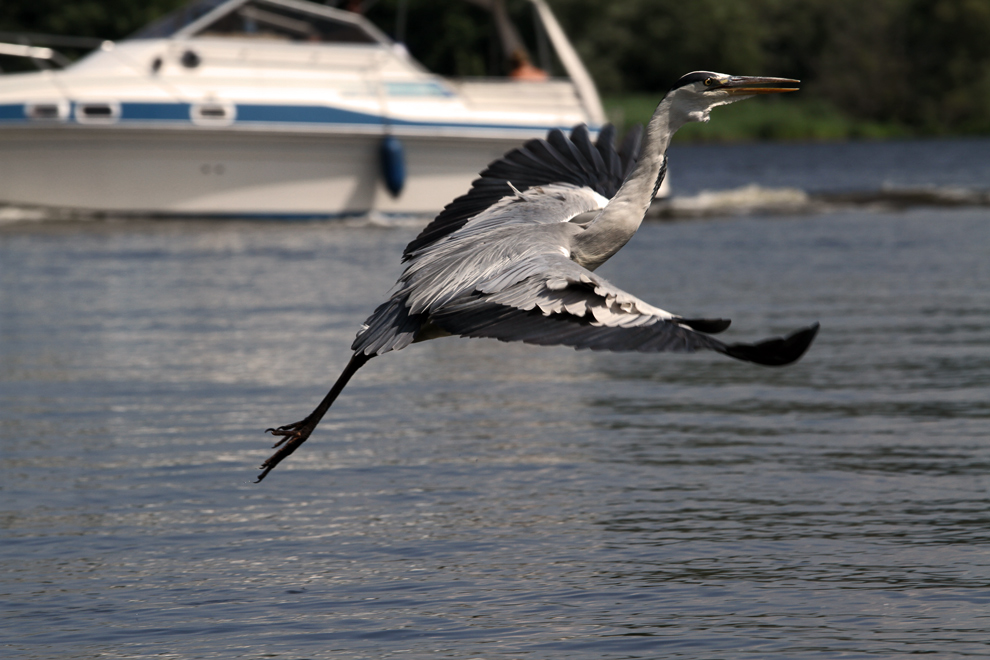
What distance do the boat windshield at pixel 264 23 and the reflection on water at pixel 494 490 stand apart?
917 cm

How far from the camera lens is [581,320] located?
442 cm

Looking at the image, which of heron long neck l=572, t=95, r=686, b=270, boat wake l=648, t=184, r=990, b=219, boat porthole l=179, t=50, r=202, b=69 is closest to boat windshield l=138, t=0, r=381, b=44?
boat porthole l=179, t=50, r=202, b=69

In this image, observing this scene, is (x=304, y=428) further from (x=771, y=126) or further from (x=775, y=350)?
(x=771, y=126)

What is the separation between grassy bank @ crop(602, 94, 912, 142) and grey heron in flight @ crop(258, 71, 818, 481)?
4573 centimetres

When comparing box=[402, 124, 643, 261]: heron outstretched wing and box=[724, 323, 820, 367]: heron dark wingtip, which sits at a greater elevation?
box=[724, 323, 820, 367]: heron dark wingtip

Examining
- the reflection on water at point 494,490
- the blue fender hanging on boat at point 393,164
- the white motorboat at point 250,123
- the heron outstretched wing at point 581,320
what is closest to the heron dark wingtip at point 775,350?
the heron outstretched wing at point 581,320

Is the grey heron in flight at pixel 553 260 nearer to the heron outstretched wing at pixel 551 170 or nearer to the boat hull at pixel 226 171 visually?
the heron outstretched wing at pixel 551 170

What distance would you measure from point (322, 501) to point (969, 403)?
367 cm

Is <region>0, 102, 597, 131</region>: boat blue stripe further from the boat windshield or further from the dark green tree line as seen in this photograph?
the dark green tree line

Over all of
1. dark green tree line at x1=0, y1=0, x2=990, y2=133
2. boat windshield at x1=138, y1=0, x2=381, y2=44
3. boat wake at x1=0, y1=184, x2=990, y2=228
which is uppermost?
boat windshield at x1=138, y1=0, x2=381, y2=44

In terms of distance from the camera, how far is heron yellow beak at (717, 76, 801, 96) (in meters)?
5.39

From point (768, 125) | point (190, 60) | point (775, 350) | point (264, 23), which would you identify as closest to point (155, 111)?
point (190, 60)

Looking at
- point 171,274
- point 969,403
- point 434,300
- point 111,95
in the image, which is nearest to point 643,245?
point 171,274

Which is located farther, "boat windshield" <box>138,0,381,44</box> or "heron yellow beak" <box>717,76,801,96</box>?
"boat windshield" <box>138,0,381,44</box>
